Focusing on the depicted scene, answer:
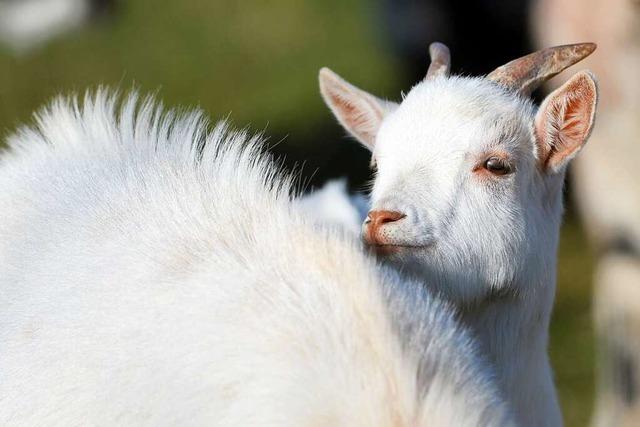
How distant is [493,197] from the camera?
4.78 meters

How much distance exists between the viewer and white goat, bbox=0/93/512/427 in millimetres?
3309

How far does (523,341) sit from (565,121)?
0.92m

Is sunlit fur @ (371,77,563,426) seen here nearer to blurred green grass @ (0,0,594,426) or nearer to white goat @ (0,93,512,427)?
white goat @ (0,93,512,427)

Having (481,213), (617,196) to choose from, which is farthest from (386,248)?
(617,196)

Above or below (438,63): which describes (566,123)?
below

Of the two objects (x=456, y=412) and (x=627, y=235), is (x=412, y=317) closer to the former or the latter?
(x=456, y=412)

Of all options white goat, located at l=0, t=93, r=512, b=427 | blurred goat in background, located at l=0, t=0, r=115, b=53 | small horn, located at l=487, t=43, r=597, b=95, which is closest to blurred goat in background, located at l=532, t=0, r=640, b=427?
small horn, located at l=487, t=43, r=597, b=95

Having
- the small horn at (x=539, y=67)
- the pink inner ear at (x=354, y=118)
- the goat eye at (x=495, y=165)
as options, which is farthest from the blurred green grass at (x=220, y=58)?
the goat eye at (x=495, y=165)

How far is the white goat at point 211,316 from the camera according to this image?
10.9 ft

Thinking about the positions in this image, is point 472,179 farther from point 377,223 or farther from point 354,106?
point 354,106

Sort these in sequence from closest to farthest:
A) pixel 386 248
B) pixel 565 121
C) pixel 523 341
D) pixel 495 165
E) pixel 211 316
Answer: pixel 211 316 < pixel 386 248 < pixel 495 165 < pixel 523 341 < pixel 565 121

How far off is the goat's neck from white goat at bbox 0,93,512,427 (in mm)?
1160

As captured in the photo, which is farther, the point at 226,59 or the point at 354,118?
the point at 226,59

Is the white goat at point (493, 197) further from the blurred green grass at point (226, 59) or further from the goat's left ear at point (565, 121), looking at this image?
the blurred green grass at point (226, 59)
